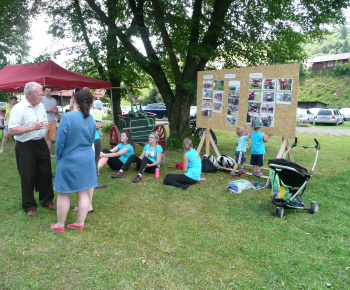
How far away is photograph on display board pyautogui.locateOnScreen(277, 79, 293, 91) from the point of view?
548cm

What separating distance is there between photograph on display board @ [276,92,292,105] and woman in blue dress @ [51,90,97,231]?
12.9ft

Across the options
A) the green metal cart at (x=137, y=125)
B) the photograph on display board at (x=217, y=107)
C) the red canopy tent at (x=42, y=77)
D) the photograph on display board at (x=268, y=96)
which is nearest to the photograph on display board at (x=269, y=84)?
the photograph on display board at (x=268, y=96)

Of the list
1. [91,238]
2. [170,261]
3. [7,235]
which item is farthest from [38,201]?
[170,261]

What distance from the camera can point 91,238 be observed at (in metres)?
3.45

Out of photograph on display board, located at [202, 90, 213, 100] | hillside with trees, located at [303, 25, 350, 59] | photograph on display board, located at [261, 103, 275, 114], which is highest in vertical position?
hillside with trees, located at [303, 25, 350, 59]

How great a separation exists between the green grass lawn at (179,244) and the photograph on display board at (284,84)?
2.08m

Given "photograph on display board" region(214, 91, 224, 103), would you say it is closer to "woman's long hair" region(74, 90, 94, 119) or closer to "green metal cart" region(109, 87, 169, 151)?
"green metal cart" region(109, 87, 169, 151)

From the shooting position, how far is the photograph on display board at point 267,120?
19.3 feet

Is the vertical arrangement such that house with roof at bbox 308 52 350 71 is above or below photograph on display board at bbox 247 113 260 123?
above

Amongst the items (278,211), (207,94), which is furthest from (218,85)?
(278,211)

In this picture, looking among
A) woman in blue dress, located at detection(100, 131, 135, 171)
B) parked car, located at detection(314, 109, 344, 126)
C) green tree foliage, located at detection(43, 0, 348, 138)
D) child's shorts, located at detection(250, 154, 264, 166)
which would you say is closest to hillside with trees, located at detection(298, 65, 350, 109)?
parked car, located at detection(314, 109, 344, 126)

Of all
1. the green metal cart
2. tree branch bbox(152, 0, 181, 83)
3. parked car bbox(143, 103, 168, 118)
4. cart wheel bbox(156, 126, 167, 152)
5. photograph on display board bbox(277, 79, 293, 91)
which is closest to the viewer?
photograph on display board bbox(277, 79, 293, 91)

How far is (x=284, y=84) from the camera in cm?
557

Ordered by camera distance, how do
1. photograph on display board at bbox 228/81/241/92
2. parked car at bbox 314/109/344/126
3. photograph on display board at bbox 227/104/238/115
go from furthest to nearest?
parked car at bbox 314/109/344/126
photograph on display board at bbox 227/104/238/115
photograph on display board at bbox 228/81/241/92
